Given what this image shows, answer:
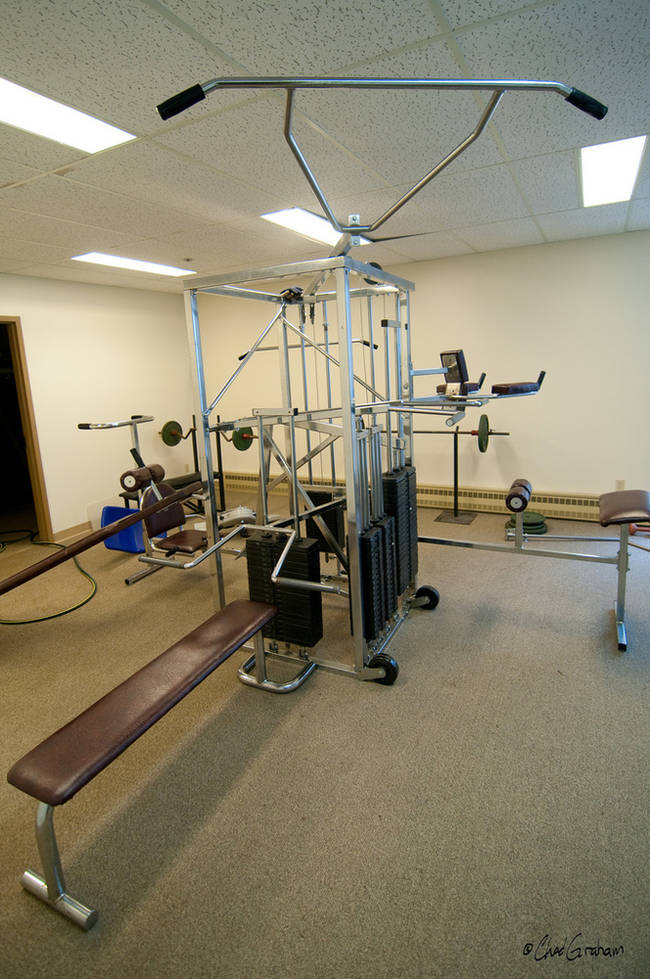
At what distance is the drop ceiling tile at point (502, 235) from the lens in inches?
148

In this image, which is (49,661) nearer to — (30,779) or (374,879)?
(30,779)

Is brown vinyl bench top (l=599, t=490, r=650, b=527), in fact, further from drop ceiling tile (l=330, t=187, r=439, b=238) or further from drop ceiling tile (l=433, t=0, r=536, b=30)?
drop ceiling tile (l=433, t=0, r=536, b=30)

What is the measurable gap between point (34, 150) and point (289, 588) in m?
2.24

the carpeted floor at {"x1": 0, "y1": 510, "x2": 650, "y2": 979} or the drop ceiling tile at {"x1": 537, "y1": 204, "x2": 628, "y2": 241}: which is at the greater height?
the drop ceiling tile at {"x1": 537, "y1": 204, "x2": 628, "y2": 241}

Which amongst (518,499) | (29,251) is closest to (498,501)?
(518,499)

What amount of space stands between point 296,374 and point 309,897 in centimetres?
505

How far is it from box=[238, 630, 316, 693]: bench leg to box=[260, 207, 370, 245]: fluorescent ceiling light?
98.1 inches

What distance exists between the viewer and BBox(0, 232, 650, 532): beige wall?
4.39 m

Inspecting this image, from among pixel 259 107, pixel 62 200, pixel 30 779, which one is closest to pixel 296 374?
pixel 62 200

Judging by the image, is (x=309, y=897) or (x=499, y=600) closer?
(x=309, y=897)

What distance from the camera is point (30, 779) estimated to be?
4.64ft

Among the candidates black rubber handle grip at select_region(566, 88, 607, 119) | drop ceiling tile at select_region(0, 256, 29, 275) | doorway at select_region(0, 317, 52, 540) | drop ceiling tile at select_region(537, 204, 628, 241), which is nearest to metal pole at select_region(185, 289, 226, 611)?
black rubber handle grip at select_region(566, 88, 607, 119)

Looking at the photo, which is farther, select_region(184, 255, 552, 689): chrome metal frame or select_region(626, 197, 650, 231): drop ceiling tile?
select_region(626, 197, 650, 231): drop ceiling tile

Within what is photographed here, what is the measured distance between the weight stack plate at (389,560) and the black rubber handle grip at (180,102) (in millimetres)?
1889
